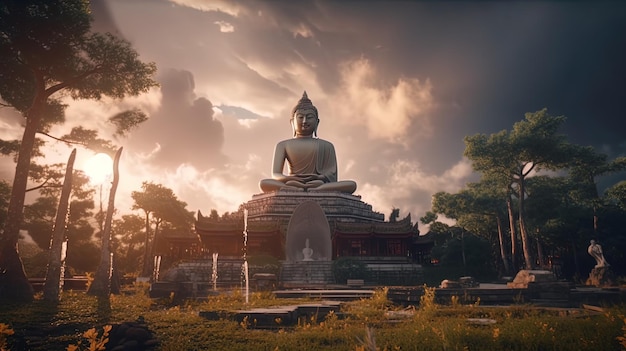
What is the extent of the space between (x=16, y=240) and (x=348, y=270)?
1633 centimetres

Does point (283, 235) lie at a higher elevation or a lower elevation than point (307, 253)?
higher

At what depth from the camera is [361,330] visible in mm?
6887

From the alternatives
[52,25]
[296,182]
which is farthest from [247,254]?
[52,25]

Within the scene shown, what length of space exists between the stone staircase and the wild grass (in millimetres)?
12324

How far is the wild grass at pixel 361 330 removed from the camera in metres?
5.98

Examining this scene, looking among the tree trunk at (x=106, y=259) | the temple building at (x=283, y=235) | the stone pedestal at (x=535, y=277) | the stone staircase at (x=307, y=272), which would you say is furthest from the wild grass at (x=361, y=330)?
the temple building at (x=283, y=235)

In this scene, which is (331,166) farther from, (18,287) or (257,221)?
(18,287)

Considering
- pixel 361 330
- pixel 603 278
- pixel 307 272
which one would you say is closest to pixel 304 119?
pixel 307 272

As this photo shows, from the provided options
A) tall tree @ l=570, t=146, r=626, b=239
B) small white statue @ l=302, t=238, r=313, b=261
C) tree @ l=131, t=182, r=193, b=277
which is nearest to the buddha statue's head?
small white statue @ l=302, t=238, r=313, b=261

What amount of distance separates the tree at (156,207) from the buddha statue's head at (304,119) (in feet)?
61.0

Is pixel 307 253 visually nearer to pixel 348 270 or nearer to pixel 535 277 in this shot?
pixel 348 270

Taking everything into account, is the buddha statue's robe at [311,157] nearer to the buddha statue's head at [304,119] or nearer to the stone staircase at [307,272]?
the buddha statue's head at [304,119]

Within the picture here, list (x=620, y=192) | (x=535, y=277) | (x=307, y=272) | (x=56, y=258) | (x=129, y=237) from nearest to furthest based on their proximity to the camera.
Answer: (x=535, y=277), (x=56, y=258), (x=307, y=272), (x=620, y=192), (x=129, y=237)

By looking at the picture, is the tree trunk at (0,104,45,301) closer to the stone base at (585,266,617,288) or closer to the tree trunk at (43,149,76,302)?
the tree trunk at (43,149,76,302)
